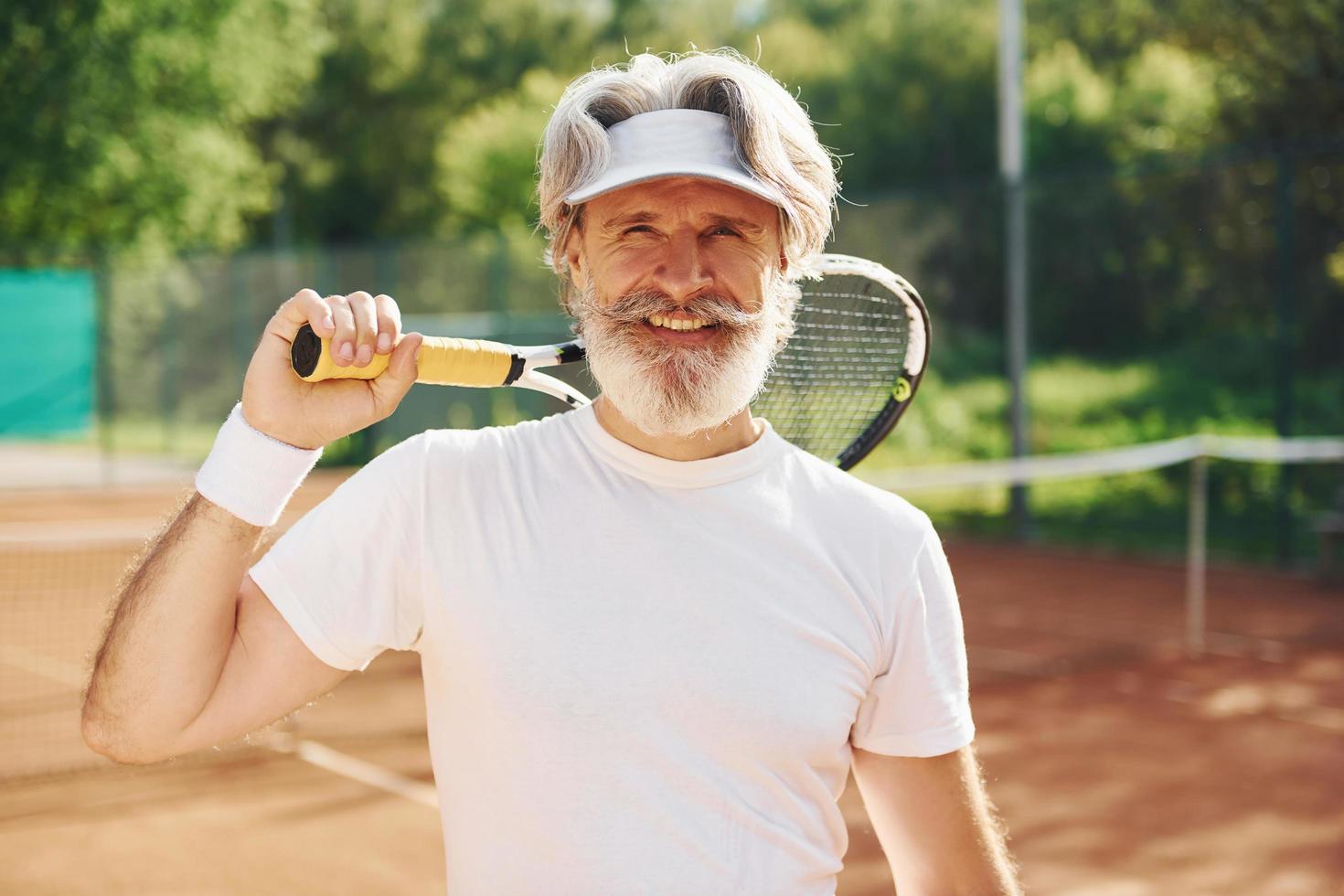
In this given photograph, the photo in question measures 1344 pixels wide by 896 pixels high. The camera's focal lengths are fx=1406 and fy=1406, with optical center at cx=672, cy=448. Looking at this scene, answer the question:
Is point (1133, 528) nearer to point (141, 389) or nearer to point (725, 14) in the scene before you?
point (141, 389)

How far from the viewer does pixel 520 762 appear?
1728mm

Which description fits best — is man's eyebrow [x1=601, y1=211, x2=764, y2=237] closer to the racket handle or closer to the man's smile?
the man's smile

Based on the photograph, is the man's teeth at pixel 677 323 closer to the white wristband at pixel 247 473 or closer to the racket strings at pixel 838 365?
the white wristband at pixel 247 473

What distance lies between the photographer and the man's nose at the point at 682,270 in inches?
73.9

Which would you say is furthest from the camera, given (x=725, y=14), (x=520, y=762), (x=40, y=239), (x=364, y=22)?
(x=725, y=14)

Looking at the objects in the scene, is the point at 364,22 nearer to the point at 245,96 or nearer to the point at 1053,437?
the point at 245,96

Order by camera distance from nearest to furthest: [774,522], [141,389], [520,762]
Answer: [520,762]
[774,522]
[141,389]

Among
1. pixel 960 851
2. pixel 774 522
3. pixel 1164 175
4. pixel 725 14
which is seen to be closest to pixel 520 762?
pixel 774 522

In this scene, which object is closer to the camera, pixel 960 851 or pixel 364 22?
pixel 960 851

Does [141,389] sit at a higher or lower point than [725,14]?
lower

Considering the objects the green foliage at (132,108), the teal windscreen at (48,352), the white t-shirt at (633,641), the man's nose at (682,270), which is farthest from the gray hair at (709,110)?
the green foliage at (132,108)

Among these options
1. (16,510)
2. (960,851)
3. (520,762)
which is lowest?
(16,510)

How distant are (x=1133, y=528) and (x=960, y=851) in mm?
10081

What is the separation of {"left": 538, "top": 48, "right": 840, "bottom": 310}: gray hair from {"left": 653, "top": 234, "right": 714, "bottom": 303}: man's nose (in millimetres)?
131
